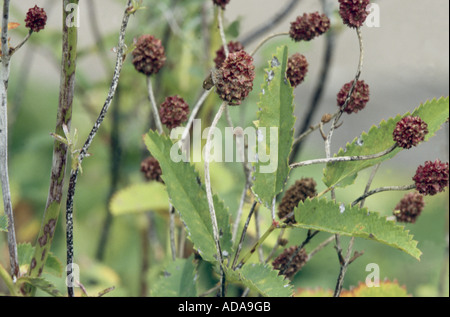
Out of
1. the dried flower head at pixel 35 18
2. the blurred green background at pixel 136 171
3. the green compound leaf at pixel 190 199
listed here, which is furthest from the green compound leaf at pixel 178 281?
the blurred green background at pixel 136 171

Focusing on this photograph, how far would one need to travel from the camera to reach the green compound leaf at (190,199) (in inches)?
20.1

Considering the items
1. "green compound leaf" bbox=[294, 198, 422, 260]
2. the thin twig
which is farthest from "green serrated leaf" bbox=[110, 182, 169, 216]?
"green compound leaf" bbox=[294, 198, 422, 260]

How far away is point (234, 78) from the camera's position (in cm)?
43

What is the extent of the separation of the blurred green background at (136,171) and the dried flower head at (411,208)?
46 cm

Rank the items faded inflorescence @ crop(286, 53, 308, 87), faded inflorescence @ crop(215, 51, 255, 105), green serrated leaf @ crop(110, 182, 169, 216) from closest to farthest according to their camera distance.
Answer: faded inflorescence @ crop(215, 51, 255, 105) < faded inflorescence @ crop(286, 53, 308, 87) < green serrated leaf @ crop(110, 182, 169, 216)

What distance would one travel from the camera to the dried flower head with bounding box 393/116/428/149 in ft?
1.54

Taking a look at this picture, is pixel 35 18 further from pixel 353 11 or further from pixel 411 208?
pixel 411 208

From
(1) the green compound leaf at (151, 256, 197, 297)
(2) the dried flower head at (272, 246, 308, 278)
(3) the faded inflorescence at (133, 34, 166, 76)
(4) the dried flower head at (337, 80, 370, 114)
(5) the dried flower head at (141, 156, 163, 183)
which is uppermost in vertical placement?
(3) the faded inflorescence at (133, 34, 166, 76)

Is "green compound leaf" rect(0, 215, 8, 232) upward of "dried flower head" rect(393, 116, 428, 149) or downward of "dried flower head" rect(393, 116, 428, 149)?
downward

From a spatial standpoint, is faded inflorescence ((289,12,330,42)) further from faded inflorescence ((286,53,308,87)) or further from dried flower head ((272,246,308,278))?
dried flower head ((272,246,308,278))

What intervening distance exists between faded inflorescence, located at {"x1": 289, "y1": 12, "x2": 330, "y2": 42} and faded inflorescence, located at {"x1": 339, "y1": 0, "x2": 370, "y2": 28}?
0.22 feet

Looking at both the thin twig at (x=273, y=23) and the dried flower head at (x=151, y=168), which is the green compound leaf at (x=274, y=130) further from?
the thin twig at (x=273, y=23)

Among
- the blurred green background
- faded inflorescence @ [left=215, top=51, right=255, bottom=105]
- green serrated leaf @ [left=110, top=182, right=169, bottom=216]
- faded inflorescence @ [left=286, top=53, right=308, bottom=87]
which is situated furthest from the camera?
the blurred green background
